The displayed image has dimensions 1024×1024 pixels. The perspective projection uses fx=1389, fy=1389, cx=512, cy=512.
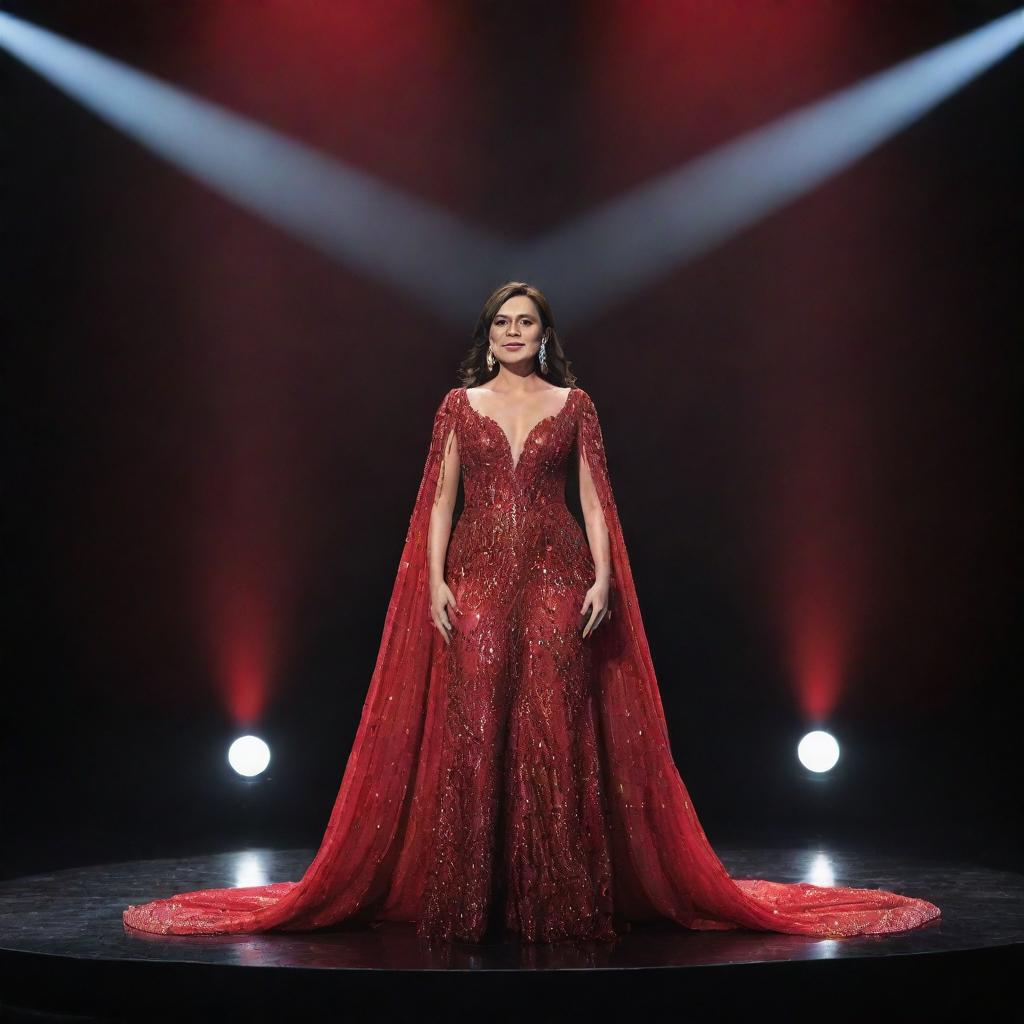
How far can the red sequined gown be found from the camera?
3.68 meters

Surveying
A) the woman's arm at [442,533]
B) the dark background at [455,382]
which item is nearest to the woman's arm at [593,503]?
the woman's arm at [442,533]

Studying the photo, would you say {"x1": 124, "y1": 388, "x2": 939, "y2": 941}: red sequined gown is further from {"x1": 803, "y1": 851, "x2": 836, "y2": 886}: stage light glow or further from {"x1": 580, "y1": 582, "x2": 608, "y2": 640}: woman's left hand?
{"x1": 803, "y1": 851, "x2": 836, "y2": 886}: stage light glow

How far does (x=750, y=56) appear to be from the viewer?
19.9 ft

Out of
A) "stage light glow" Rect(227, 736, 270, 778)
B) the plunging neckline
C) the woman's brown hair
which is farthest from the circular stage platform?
"stage light glow" Rect(227, 736, 270, 778)

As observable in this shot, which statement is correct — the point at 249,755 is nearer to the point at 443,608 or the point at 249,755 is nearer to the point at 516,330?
the point at 443,608

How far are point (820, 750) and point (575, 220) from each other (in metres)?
2.53

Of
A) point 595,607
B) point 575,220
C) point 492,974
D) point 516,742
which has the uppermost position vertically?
point 575,220

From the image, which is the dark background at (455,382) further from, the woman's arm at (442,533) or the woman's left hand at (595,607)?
the woman's left hand at (595,607)

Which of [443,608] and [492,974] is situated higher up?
[443,608]

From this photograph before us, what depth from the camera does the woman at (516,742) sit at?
3688mm

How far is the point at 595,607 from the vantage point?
380 centimetres

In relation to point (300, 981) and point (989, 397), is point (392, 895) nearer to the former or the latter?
point (300, 981)

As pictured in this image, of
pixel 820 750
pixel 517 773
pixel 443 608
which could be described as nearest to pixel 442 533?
pixel 443 608

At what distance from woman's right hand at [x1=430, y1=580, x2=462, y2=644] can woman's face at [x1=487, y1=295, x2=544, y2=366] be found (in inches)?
27.0
